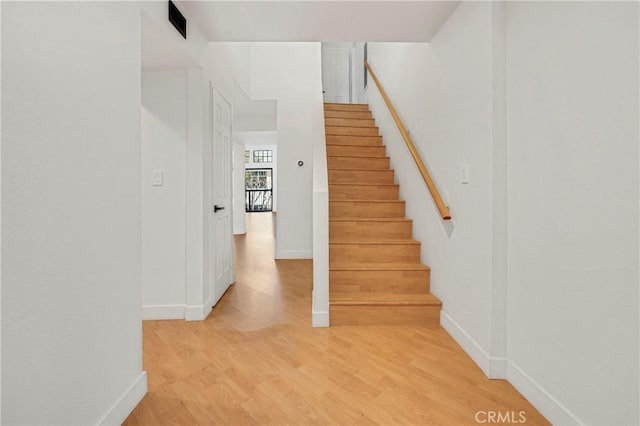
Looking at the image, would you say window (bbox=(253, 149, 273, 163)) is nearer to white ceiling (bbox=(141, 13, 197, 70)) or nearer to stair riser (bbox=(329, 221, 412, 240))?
stair riser (bbox=(329, 221, 412, 240))

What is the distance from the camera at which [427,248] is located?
2850 mm

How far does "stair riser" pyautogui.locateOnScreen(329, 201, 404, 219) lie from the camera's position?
344 cm

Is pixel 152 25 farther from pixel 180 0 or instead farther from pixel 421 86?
pixel 421 86

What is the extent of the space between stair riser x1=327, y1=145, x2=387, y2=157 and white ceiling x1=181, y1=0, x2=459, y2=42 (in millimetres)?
1752

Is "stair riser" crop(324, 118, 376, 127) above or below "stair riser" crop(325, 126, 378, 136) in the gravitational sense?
above

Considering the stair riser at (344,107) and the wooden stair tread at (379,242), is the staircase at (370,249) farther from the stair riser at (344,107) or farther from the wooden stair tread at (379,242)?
the stair riser at (344,107)

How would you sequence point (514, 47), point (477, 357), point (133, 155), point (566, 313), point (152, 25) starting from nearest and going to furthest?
point (566, 313), point (133, 155), point (514, 47), point (152, 25), point (477, 357)

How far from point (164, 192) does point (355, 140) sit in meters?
2.82

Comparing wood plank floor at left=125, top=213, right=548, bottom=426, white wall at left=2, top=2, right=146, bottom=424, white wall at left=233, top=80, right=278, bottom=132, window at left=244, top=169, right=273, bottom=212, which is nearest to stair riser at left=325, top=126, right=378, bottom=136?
white wall at left=233, top=80, right=278, bottom=132

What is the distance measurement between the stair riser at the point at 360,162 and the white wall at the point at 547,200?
173 centimetres

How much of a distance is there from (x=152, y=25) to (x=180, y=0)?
40 cm

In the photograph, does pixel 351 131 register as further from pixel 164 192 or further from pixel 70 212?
pixel 70 212

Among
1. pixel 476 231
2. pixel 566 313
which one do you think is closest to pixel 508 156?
pixel 476 231

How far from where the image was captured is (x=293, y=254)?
16.8ft
